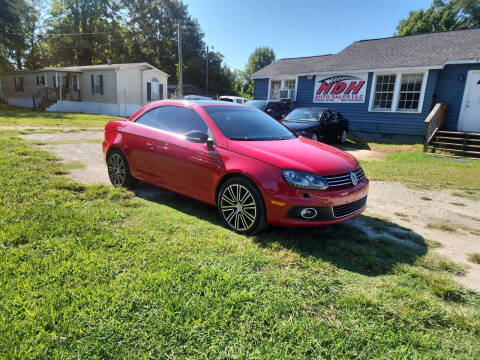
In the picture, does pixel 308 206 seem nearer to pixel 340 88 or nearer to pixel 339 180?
pixel 339 180

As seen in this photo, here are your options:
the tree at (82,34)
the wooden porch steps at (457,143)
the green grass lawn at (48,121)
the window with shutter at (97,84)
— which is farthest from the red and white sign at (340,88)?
the tree at (82,34)

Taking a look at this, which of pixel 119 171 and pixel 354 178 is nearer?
pixel 354 178

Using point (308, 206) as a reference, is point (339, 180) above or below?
above

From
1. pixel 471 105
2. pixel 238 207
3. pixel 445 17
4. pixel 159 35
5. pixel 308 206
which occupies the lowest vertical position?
pixel 238 207

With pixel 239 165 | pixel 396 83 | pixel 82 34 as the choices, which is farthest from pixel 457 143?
pixel 82 34

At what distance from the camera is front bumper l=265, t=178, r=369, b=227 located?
10.8ft

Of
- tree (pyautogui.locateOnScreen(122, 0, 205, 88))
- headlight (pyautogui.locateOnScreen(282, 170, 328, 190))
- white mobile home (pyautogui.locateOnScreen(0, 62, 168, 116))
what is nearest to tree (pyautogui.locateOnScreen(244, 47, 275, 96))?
tree (pyautogui.locateOnScreen(122, 0, 205, 88))

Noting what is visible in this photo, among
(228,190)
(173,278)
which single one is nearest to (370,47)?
(228,190)

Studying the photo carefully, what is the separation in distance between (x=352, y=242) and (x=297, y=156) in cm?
119

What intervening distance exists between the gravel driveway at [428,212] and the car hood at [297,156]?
106 centimetres

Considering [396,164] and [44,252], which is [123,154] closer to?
[44,252]

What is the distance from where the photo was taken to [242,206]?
3.61 metres

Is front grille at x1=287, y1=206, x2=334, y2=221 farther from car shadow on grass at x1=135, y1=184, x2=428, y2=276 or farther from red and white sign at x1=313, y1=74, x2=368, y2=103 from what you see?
red and white sign at x1=313, y1=74, x2=368, y2=103

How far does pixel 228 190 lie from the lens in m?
3.67
